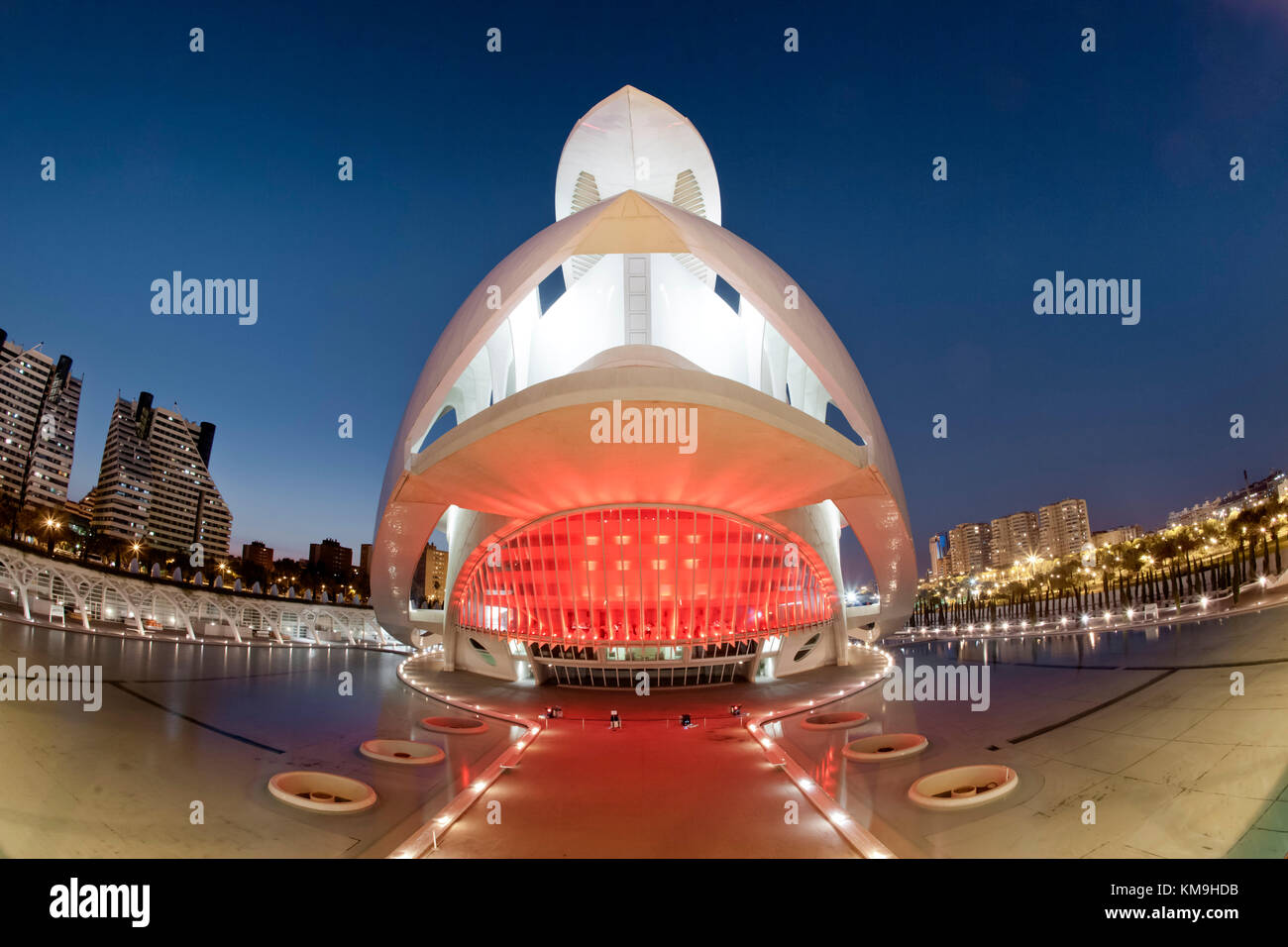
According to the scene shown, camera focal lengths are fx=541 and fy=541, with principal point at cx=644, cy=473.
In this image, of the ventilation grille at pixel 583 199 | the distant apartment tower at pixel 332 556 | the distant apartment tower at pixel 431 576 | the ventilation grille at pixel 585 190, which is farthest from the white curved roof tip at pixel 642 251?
the distant apartment tower at pixel 332 556

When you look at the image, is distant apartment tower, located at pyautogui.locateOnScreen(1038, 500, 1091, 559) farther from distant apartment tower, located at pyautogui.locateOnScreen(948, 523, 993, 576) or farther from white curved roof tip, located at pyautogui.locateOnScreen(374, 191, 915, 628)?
white curved roof tip, located at pyautogui.locateOnScreen(374, 191, 915, 628)

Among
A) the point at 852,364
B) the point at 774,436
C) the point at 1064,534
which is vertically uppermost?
the point at 852,364

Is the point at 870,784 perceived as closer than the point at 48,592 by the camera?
Yes

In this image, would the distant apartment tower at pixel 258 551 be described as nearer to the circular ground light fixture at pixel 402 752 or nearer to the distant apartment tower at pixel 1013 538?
the circular ground light fixture at pixel 402 752

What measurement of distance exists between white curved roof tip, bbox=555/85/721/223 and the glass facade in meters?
16.8

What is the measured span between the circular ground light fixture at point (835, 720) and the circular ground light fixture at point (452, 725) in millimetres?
9099

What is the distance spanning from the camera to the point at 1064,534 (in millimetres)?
143250

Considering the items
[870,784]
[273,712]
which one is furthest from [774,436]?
[273,712]

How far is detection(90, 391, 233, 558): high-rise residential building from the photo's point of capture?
98.9m

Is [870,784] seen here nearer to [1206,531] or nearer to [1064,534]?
[1206,531]

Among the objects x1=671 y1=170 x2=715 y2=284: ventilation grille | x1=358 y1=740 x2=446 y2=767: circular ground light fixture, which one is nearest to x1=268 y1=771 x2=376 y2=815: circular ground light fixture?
x1=358 y1=740 x2=446 y2=767: circular ground light fixture
